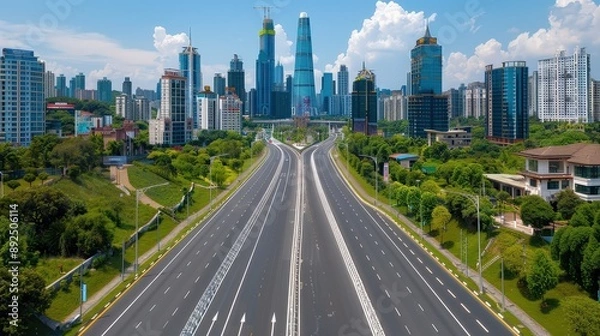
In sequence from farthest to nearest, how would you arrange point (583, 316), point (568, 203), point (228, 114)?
point (228, 114) → point (568, 203) → point (583, 316)

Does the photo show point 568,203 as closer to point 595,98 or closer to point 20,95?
point 20,95

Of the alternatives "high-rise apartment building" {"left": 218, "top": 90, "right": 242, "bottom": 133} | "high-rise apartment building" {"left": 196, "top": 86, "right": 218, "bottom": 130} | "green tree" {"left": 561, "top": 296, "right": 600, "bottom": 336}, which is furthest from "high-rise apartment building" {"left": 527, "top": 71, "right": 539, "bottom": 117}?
"green tree" {"left": 561, "top": 296, "right": 600, "bottom": 336}

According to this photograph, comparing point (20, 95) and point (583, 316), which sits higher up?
point (20, 95)

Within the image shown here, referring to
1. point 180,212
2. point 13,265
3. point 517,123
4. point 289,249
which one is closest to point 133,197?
point 180,212

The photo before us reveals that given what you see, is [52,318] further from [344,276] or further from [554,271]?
[554,271]

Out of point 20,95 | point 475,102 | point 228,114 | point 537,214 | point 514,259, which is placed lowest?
point 514,259

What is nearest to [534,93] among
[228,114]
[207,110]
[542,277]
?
[228,114]
